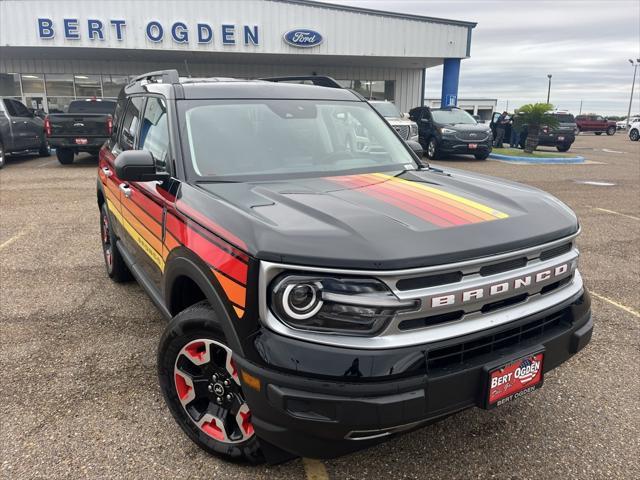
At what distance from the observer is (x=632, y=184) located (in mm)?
12156

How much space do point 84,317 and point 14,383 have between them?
3.36 ft

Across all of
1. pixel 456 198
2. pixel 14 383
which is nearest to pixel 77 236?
pixel 14 383

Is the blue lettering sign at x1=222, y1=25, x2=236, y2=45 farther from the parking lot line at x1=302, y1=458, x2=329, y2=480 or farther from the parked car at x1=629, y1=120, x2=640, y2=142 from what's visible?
the parked car at x1=629, y1=120, x2=640, y2=142

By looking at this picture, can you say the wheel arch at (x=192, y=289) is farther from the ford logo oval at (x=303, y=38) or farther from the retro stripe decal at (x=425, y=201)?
the ford logo oval at (x=303, y=38)

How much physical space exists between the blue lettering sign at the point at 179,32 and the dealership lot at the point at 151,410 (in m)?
18.6

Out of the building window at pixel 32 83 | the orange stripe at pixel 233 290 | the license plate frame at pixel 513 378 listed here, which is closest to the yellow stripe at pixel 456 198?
the license plate frame at pixel 513 378

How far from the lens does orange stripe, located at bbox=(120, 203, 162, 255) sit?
2975mm

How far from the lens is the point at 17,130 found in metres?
14.1

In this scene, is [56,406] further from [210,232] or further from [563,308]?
[563,308]

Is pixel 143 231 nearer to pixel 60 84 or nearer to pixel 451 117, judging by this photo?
pixel 451 117

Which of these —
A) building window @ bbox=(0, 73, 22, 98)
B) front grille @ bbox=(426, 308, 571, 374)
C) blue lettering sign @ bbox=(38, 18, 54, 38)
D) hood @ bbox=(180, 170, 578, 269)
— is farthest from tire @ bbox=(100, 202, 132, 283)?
building window @ bbox=(0, 73, 22, 98)

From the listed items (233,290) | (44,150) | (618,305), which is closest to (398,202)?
(233,290)

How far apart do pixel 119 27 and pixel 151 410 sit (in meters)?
21.9

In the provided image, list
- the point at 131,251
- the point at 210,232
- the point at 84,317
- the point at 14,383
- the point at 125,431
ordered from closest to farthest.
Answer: the point at 210,232 < the point at 125,431 < the point at 14,383 < the point at 131,251 < the point at 84,317
